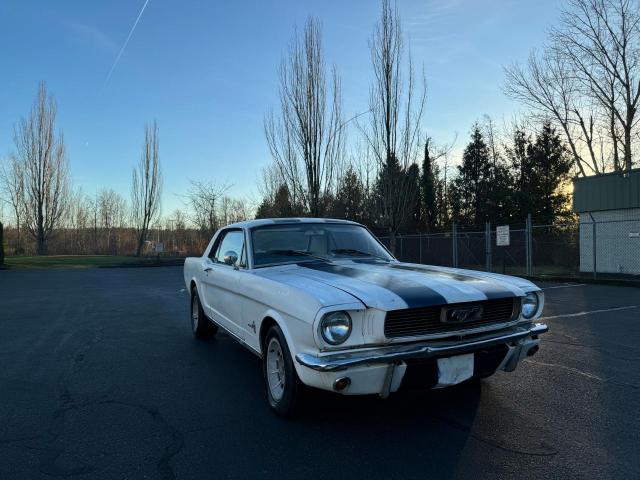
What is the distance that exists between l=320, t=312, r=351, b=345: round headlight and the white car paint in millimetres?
36

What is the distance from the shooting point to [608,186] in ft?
62.2

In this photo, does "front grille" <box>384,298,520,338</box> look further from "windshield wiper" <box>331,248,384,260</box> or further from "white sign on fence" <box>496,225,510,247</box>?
"white sign on fence" <box>496,225,510,247</box>

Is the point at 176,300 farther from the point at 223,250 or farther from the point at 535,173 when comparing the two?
the point at 535,173

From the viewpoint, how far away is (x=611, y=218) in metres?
19.2

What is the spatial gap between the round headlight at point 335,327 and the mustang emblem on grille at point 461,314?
0.68m

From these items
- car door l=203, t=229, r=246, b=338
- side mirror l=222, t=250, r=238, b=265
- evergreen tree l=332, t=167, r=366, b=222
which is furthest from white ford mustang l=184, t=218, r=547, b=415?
evergreen tree l=332, t=167, r=366, b=222

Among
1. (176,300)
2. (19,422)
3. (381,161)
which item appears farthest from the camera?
(381,161)

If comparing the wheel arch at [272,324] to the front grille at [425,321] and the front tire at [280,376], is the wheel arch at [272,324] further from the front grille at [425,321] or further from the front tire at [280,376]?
the front grille at [425,321]

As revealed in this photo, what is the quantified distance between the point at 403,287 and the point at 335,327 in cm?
61

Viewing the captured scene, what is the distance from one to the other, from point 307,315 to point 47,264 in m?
33.1

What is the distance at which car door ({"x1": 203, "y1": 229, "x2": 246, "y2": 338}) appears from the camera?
499 centimetres

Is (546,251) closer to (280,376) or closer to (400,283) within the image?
(400,283)

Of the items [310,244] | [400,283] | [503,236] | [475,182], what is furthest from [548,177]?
[400,283]

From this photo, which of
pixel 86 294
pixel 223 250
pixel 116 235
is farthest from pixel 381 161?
pixel 116 235
